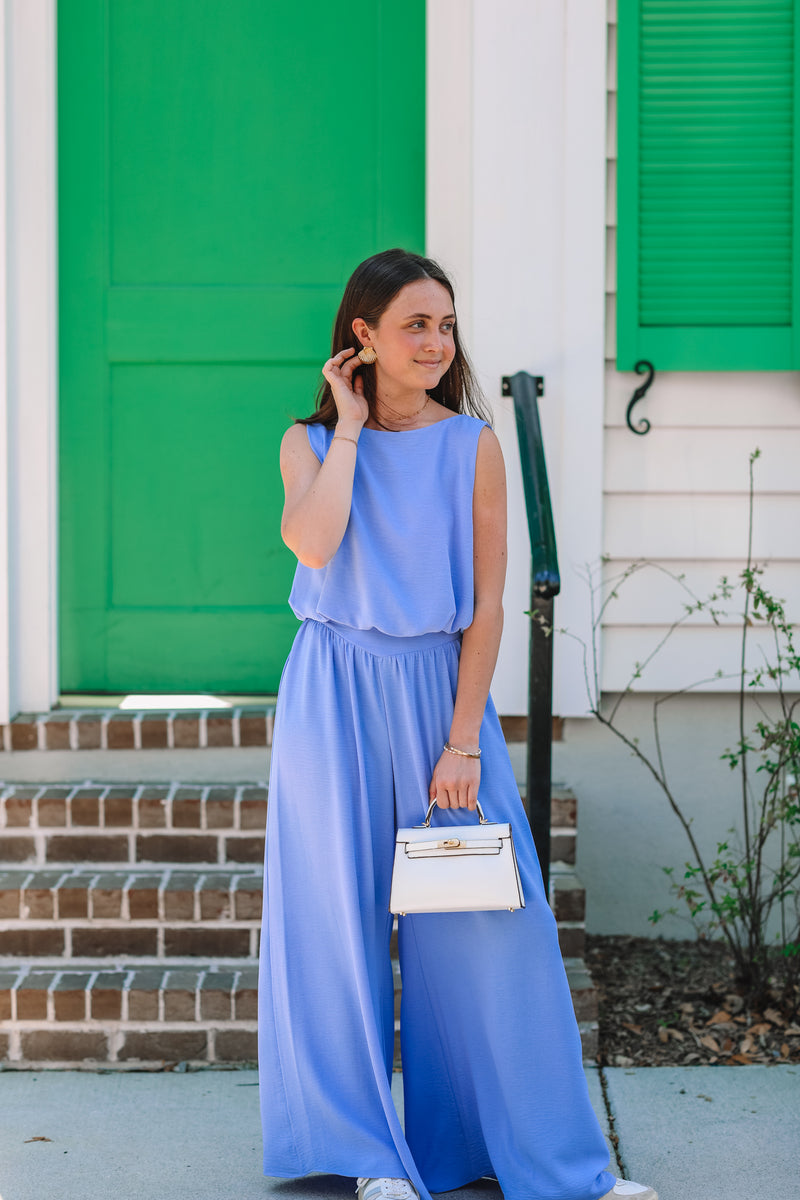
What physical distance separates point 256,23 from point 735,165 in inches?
58.9

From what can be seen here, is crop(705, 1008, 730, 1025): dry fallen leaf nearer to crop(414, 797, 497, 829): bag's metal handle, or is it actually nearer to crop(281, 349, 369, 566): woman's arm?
crop(414, 797, 497, 829): bag's metal handle

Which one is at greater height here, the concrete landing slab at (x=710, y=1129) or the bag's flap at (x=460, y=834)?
the bag's flap at (x=460, y=834)

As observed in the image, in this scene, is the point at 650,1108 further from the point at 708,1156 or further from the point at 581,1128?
the point at 581,1128

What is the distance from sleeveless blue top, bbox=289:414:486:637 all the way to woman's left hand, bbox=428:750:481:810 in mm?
233

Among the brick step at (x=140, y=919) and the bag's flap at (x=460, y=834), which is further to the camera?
the brick step at (x=140, y=919)

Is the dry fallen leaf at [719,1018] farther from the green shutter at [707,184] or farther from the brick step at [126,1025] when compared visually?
the green shutter at [707,184]

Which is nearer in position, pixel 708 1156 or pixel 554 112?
pixel 708 1156

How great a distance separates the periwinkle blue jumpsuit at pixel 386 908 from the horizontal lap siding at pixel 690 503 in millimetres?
1476

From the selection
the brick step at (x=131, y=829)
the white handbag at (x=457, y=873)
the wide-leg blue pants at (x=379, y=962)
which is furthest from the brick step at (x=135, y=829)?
the white handbag at (x=457, y=873)

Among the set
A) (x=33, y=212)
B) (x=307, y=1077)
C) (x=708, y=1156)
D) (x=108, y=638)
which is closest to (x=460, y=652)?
(x=307, y=1077)

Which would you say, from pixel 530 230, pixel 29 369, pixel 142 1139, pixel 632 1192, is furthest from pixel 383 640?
pixel 29 369

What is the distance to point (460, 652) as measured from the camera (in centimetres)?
221

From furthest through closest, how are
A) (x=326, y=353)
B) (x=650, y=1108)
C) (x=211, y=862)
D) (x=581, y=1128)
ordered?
(x=326, y=353), (x=211, y=862), (x=650, y=1108), (x=581, y=1128)

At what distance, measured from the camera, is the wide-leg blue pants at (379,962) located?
6.97 ft
